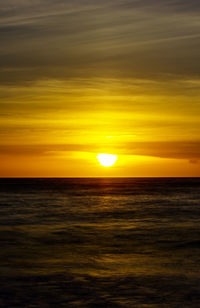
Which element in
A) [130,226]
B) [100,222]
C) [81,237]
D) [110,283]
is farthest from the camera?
[100,222]

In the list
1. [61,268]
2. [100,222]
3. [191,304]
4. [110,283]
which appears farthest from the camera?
[100,222]

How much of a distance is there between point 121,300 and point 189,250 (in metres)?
10.1

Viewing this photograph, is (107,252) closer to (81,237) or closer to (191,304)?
(81,237)

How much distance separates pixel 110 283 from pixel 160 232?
48.3ft

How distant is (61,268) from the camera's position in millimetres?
16609

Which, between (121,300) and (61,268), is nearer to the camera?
(121,300)

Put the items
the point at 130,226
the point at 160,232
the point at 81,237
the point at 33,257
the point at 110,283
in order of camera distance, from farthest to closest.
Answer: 1. the point at 130,226
2. the point at 160,232
3. the point at 81,237
4. the point at 33,257
5. the point at 110,283

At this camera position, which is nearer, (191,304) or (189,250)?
(191,304)

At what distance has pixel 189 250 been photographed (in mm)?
21484

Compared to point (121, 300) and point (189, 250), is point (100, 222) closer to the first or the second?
point (189, 250)

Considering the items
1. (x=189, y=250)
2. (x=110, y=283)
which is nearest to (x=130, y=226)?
(x=189, y=250)

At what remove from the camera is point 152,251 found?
831 inches

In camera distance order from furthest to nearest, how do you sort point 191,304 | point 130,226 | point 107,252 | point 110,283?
point 130,226 < point 107,252 < point 110,283 < point 191,304

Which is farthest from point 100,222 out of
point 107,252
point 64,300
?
point 64,300
